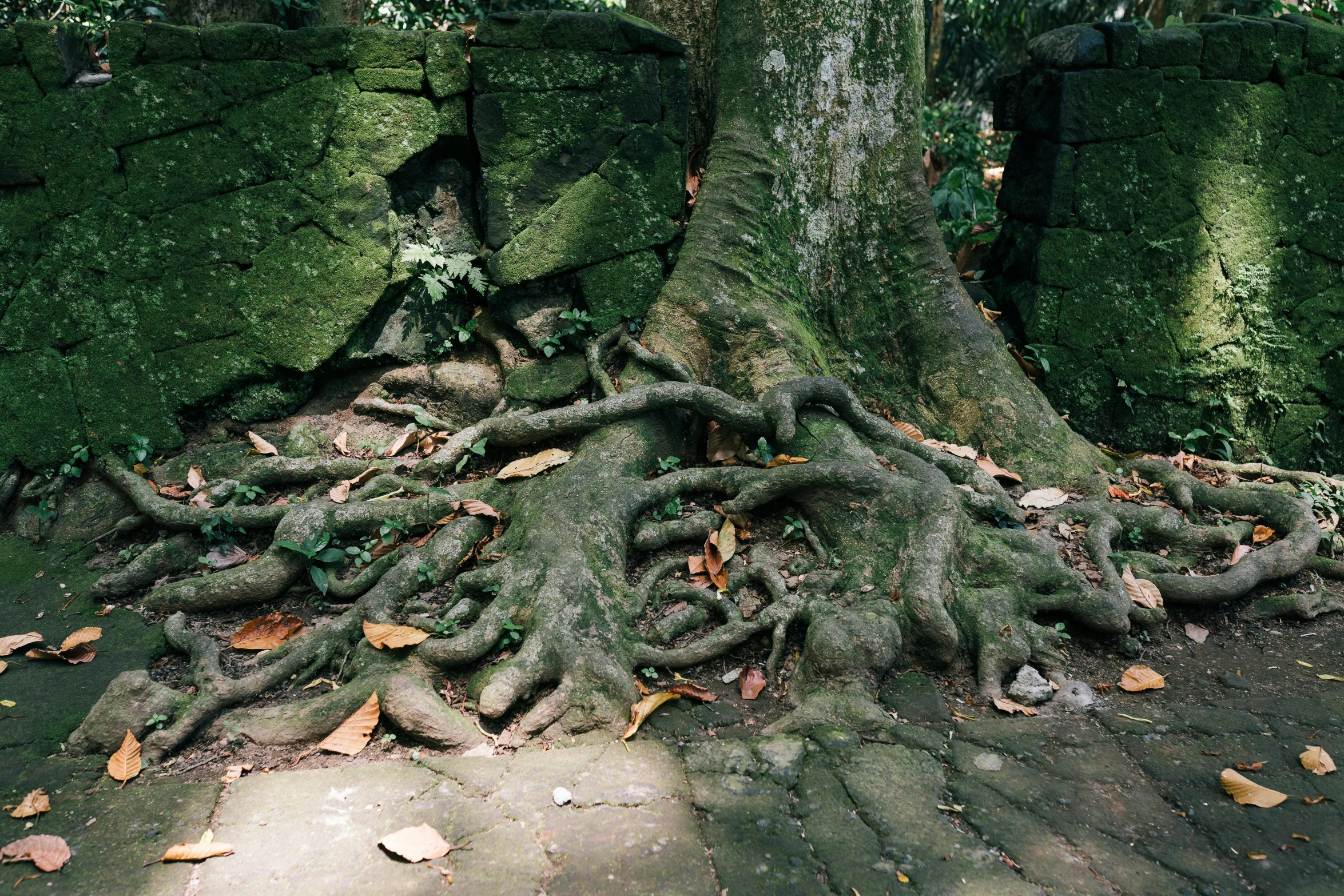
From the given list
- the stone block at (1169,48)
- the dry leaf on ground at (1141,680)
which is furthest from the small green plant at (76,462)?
the stone block at (1169,48)

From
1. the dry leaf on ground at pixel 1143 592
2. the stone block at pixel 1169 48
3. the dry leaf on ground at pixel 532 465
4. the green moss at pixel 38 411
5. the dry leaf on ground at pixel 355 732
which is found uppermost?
the stone block at pixel 1169 48

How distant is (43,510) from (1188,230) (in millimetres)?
5999

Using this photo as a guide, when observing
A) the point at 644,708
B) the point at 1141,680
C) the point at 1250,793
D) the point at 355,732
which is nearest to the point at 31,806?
the point at 355,732

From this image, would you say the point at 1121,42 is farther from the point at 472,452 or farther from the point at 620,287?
the point at 472,452

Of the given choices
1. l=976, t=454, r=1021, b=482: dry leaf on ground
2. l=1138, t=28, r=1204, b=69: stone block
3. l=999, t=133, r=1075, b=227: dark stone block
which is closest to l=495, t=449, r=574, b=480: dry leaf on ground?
l=976, t=454, r=1021, b=482: dry leaf on ground

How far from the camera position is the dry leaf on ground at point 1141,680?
3164 millimetres

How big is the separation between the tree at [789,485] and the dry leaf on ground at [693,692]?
0.12 metres

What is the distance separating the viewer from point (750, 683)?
310 centimetres

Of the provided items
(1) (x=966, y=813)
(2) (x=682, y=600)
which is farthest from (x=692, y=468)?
(1) (x=966, y=813)

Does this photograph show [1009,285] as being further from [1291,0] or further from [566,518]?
[1291,0]

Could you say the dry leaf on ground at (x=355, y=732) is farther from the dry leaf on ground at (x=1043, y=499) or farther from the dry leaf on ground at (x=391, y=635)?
the dry leaf on ground at (x=1043, y=499)

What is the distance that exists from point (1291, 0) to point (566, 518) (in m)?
7.47

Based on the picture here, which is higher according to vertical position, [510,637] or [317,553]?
[317,553]

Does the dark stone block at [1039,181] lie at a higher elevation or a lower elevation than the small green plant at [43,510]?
higher
